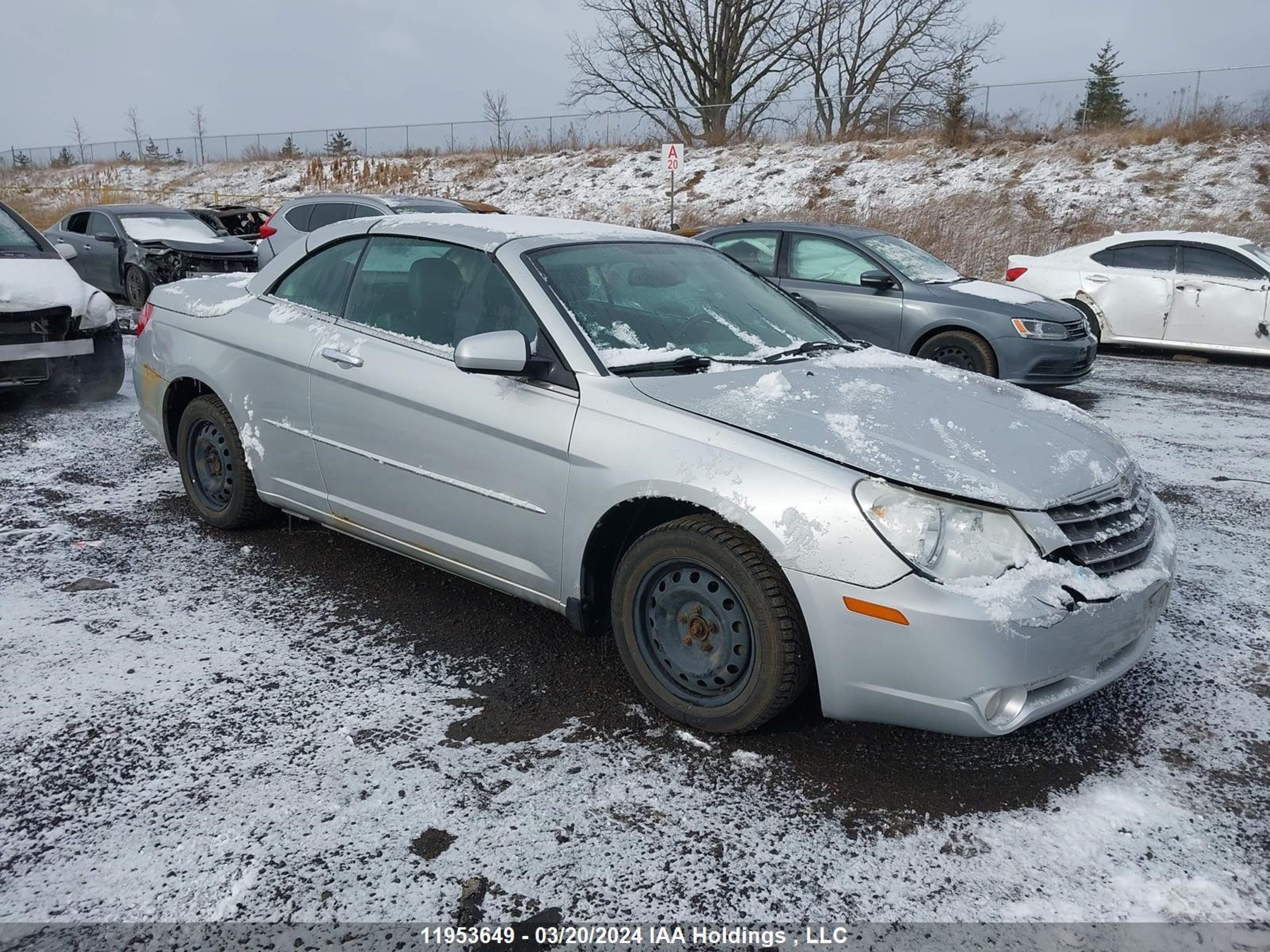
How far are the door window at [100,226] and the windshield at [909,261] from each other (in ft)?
35.1

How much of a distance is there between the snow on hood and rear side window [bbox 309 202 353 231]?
474 cm

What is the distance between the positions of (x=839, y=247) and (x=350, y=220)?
18.8 ft

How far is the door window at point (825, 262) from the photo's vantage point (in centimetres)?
902

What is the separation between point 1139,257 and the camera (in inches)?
463

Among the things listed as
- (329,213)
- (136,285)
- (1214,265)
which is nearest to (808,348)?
(1214,265)

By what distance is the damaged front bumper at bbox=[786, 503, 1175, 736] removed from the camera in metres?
2.70

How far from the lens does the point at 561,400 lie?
11.1 feet

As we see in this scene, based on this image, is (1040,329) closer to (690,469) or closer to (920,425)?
(920,425)

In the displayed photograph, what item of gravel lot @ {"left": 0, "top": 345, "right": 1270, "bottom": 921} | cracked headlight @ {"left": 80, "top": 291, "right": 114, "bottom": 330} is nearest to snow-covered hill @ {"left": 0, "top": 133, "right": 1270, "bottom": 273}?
cracked headlight @ {"left": 80, "top": 291, "right": 114, "bottom": 330}

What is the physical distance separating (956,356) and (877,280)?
1.04 m

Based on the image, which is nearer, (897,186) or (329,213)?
(329,213)

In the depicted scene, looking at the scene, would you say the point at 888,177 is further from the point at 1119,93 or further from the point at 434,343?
the point at 434,343

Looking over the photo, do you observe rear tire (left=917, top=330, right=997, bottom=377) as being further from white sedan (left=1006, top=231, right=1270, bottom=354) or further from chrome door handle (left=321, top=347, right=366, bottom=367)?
chrome door handle (left=321, top=347, right=366, bottom=367)

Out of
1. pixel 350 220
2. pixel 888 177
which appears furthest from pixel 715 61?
pixel 350 220
